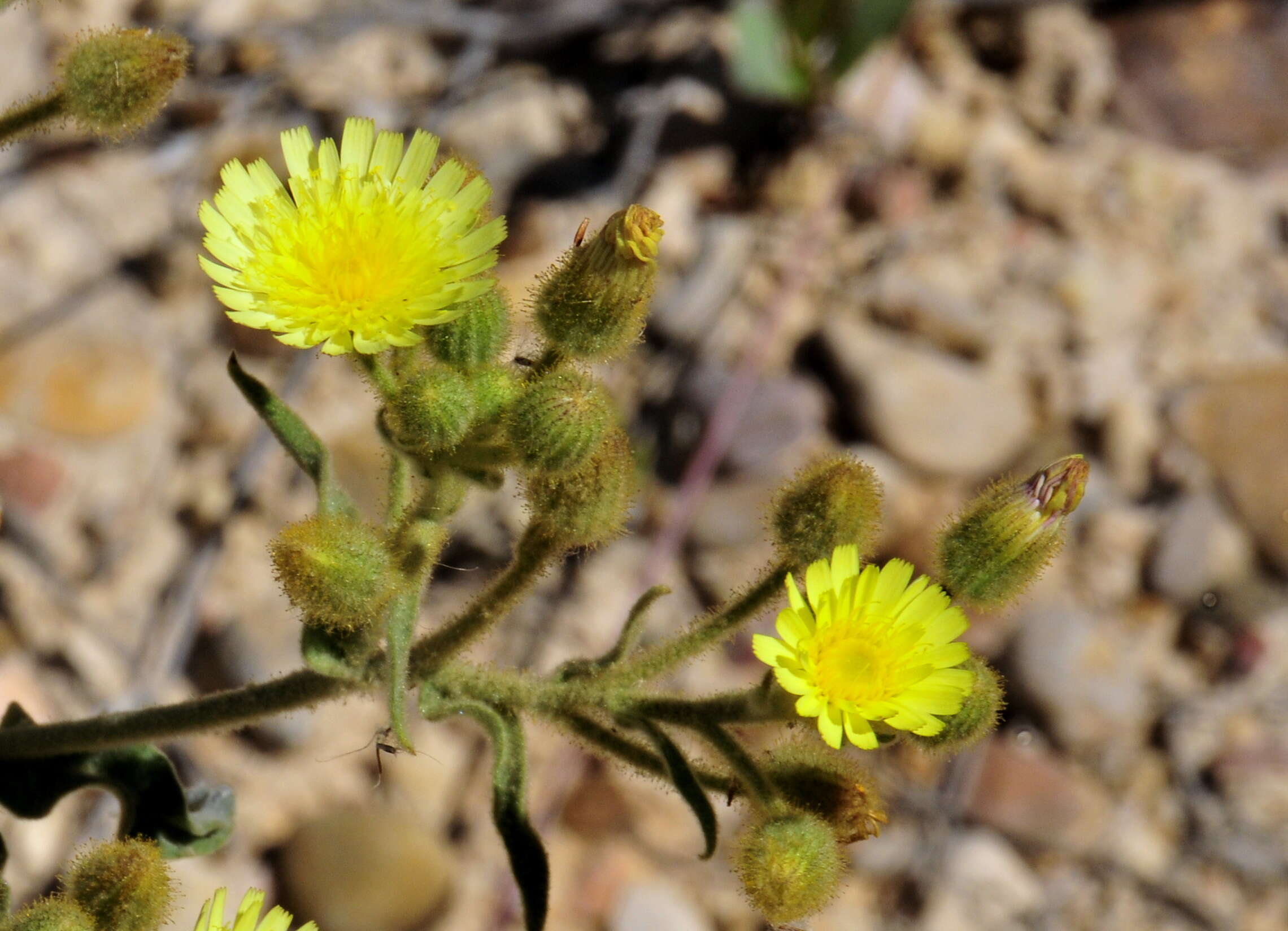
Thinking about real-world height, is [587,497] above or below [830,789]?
above

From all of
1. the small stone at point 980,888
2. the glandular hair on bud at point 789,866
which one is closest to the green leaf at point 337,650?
the glandular hair on bud at point 789,866

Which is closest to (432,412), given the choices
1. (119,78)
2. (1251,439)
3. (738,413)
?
(119,78)

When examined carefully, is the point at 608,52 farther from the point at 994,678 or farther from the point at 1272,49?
the point at 994,678

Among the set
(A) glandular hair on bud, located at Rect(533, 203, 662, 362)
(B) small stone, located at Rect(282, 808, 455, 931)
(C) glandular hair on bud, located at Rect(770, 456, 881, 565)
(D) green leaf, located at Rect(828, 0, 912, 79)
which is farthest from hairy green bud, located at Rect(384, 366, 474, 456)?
(D) green leaf, located at Rect(828, 0, 912, 79)

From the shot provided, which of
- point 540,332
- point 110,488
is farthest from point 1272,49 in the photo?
point 110,488

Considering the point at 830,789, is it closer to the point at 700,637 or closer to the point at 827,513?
the point at 700,637

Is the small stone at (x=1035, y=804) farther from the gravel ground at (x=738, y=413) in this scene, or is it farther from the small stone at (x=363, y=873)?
the small stone at (x=363, y=873)

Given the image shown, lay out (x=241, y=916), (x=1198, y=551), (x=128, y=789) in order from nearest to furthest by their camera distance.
Answer: (x=241, y=916) → (x=128, y=789) → (x=1198, y=551)
